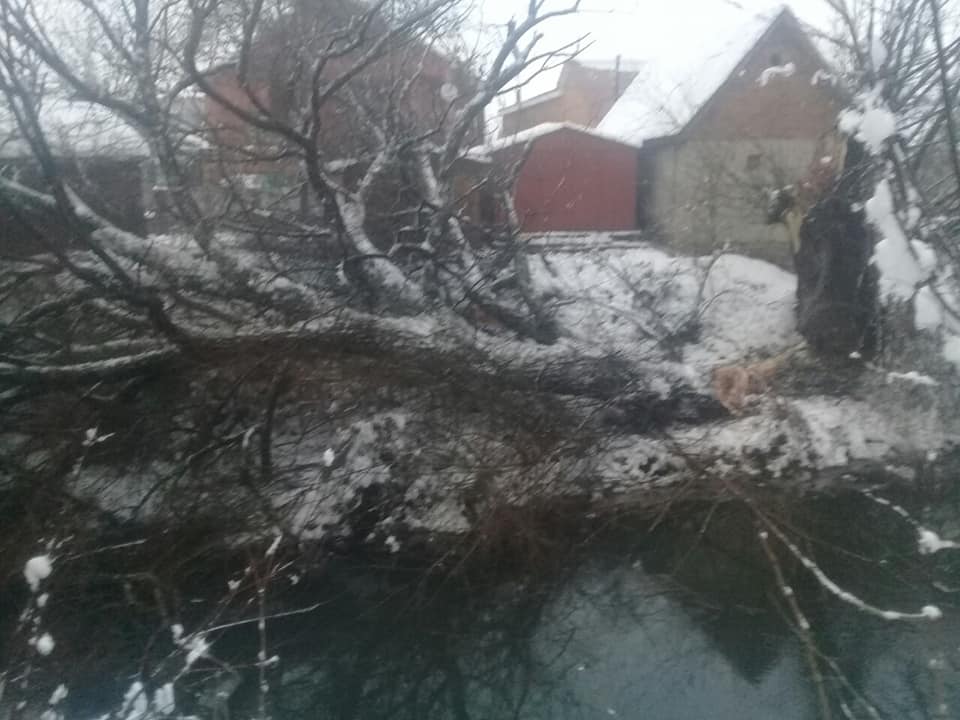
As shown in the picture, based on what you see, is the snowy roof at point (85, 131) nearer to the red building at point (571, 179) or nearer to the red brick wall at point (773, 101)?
the red building at point (571, 179)

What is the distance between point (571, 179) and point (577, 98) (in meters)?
2.58

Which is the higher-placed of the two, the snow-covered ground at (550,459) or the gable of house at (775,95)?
the gable of house at (775,95)

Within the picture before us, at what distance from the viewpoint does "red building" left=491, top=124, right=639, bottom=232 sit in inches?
392

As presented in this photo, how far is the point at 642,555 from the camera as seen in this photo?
581 centimetres

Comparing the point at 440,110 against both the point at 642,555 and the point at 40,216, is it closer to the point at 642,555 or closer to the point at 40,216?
the point at 40,216

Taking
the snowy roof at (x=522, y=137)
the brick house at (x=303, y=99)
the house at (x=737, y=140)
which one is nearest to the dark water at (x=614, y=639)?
the brick house at (x=303, y=99)

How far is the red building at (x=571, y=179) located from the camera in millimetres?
9953

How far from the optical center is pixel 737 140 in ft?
37.4

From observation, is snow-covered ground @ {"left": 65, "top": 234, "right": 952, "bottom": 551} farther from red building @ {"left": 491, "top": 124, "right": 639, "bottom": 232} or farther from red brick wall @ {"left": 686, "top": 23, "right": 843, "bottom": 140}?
red brick wall @ {"left": 686, "top": 23, "right": 843, "bottom": 140}

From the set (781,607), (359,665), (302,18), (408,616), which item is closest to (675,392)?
(781,607)

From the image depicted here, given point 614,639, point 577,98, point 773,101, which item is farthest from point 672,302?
point 614,639

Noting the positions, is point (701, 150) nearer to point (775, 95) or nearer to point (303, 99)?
point (775, 95)

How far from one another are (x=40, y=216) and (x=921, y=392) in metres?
7.18

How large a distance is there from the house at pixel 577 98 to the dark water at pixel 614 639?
663 centimetres
